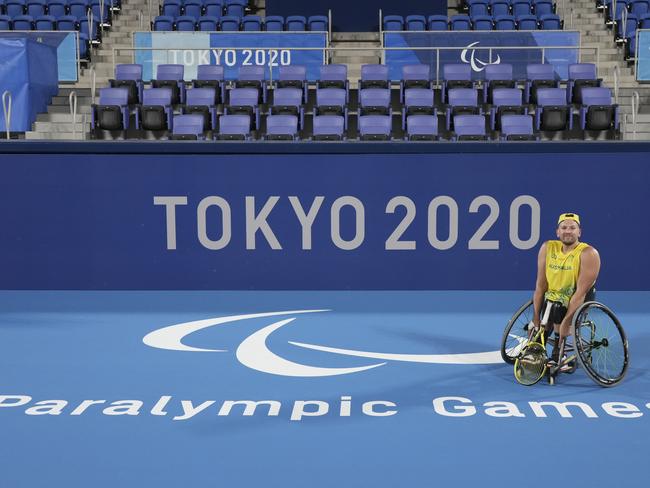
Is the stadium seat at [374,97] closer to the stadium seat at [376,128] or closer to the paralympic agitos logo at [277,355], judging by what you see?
the stadium seat at [376,128]

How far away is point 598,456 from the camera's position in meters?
4.10

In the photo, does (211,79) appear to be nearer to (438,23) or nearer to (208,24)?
(208,24)

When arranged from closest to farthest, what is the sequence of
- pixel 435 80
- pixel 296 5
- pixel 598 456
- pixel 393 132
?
pixel 598 456, pixel 393 132, pixel 435 80, pixel 296 5

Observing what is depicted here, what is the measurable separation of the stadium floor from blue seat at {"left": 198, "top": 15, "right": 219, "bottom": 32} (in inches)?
481

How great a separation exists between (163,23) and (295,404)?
15782mm

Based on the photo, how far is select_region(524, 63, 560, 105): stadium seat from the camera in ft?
48.5

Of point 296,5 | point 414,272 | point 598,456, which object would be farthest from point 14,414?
point 296,5

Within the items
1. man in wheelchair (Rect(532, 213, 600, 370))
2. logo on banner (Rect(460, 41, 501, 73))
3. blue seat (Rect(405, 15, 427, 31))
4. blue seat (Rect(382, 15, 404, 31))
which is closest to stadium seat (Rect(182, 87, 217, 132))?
logo on banner (Rect(460, 41, 501, 73))

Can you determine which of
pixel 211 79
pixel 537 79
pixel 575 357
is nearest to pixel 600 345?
pixel 575 357

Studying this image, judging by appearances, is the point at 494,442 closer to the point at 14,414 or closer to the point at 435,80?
the point at 14,414

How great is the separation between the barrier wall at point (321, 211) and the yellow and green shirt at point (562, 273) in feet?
10.4

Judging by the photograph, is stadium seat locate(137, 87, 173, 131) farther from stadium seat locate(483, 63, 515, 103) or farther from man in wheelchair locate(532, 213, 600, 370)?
man in wheelchair locate(532, 213, 600, 370)

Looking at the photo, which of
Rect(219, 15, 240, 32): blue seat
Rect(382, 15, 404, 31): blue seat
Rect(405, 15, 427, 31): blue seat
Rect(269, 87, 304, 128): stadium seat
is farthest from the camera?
Rect(382, 15, 404, 31): blue seat

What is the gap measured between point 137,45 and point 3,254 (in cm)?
845
